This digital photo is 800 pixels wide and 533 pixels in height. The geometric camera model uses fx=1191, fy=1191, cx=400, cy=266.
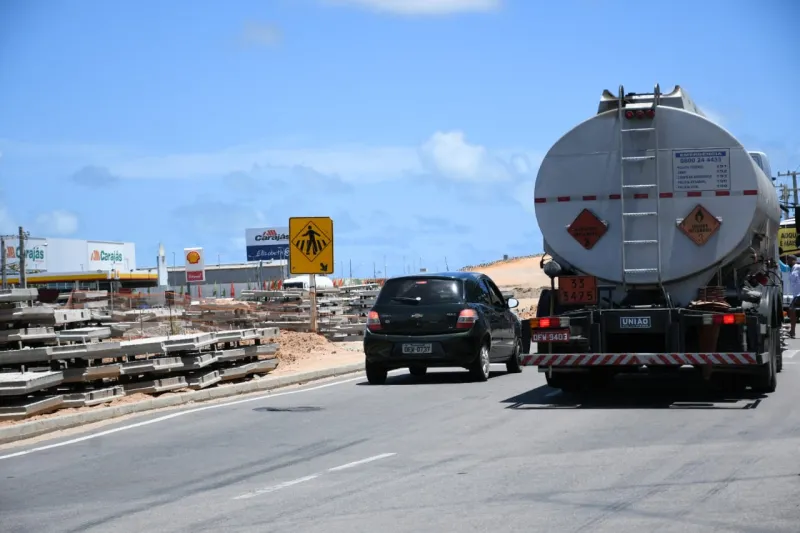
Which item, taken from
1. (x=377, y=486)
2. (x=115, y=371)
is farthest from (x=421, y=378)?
(x=377, y=486)

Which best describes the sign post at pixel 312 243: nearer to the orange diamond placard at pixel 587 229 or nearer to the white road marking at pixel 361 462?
the orange diamond placard at pixel 587 229

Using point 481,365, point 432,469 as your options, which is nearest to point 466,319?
point 481,365

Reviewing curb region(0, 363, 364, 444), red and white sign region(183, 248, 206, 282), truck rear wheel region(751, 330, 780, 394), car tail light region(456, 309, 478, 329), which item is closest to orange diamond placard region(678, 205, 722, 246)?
truck rear wheel region(751, 330, 780, 394)

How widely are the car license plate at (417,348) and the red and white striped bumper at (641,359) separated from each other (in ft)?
11.1

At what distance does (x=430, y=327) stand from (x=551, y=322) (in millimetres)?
3955

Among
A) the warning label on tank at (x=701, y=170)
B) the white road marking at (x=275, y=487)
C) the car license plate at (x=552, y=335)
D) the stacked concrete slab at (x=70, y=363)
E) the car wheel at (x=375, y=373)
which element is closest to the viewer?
the white road marking at (x=275, y=487)

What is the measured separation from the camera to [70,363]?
16531 millimetres

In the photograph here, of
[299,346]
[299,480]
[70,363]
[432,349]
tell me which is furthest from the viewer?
[299,346]

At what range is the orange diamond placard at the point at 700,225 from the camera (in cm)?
1463

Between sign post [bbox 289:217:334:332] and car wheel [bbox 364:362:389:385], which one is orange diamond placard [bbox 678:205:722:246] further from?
sign post [bbox 289:217:334:332]

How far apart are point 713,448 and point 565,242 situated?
487cm

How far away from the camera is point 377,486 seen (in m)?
9.27

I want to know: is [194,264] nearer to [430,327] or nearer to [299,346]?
[299,346]

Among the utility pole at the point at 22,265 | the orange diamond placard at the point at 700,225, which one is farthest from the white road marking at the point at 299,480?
the utility pole at the point at 22,265
